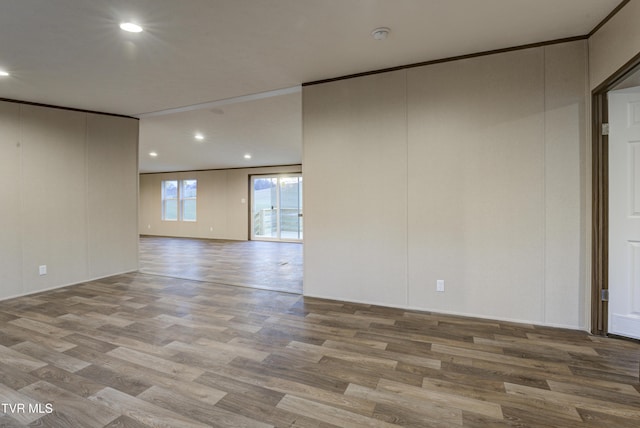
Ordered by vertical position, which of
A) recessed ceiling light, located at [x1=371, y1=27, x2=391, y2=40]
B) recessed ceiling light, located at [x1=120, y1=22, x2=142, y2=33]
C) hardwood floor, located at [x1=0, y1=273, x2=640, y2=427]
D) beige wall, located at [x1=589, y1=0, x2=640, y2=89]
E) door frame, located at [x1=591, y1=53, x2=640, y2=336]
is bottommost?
hardwood floor, located at [x1=0, y1=273, x2=640, y2=427]

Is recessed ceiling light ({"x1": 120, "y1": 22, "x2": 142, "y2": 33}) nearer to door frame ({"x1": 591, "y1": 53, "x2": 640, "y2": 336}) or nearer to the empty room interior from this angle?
the empty room interior

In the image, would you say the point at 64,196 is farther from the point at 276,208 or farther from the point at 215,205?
the point at 215,205

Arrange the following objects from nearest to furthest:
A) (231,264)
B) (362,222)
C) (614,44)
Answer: (614,44) → (362,222) → (231,264)

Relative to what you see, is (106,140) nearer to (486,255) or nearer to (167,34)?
(167,34)

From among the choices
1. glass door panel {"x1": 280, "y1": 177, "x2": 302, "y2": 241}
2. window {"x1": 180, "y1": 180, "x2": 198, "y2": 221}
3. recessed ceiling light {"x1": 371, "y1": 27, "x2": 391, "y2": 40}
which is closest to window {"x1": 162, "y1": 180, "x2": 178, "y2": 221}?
window {"x1": 180, "y1": 180, "x2": 198, "y2": 221}

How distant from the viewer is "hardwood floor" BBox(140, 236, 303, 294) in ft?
15.4

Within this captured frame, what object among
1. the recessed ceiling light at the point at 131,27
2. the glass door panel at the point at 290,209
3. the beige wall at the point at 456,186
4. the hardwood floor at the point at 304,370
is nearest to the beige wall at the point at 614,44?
the beige wall at the point at 456,186

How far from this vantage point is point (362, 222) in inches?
138

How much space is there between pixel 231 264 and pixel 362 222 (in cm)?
345

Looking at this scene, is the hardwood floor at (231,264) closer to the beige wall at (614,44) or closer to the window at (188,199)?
the window at (188,199)

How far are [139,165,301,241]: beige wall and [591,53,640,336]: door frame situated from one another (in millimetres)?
7724

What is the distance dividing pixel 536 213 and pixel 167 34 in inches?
138

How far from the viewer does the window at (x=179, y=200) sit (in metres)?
11.2

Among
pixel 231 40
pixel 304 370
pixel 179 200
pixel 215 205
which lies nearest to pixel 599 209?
pixel 304 370
